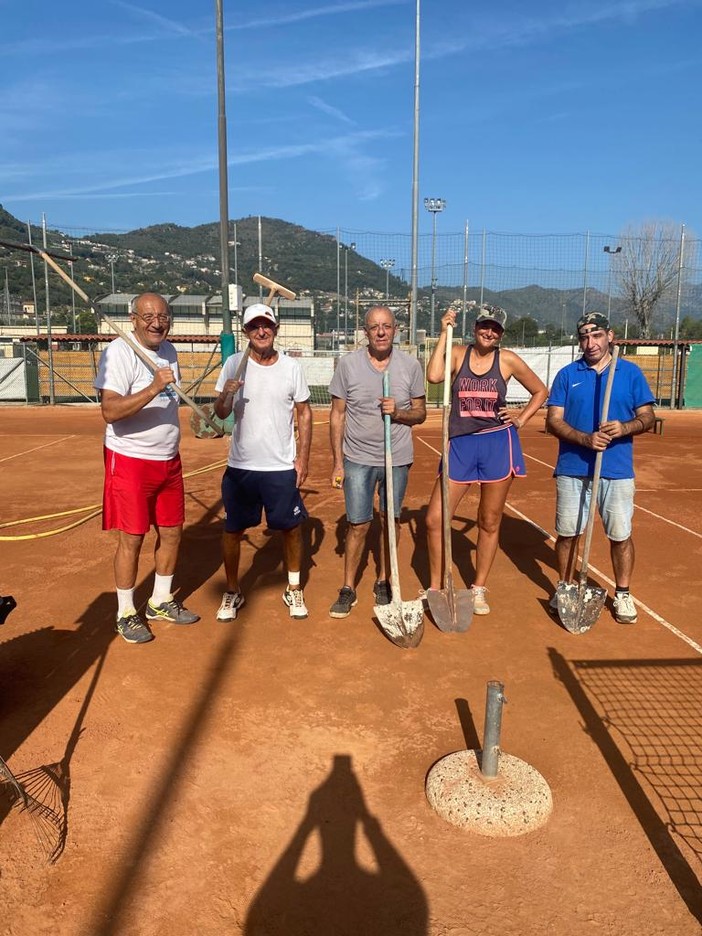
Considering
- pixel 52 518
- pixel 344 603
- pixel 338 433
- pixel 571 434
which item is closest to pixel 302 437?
pixel 338 433

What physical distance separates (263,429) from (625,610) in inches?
107

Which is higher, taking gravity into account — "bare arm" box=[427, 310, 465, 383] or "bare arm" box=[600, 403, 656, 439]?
"bare arm" box=[427, 310, 465, 383]

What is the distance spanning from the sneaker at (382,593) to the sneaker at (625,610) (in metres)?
1.56

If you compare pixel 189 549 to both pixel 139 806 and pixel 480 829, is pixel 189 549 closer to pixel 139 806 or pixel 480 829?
pixel 139 806

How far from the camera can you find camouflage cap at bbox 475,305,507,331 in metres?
4.31

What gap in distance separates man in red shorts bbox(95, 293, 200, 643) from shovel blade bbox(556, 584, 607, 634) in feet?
8.72

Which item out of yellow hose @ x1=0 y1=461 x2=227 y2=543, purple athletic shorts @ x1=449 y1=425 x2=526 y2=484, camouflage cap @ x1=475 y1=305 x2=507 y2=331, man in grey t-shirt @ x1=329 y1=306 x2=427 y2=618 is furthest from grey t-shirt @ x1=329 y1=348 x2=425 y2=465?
yellow hose @ x1=0 y1=461 x2=227 y2=543

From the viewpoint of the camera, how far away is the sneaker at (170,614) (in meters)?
4.41

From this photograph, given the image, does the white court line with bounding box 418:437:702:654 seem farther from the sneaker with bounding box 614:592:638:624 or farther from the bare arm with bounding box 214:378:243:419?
the bare arm with bounding box 214:378:243:419

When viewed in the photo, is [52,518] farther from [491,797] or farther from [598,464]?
[491,797]

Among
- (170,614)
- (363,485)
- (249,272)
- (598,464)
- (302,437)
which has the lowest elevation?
(170,614)

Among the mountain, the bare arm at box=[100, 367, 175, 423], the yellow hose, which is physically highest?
the mountain

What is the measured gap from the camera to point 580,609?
14.1ft

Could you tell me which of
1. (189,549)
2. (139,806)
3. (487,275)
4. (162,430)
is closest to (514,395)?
(487,275)
